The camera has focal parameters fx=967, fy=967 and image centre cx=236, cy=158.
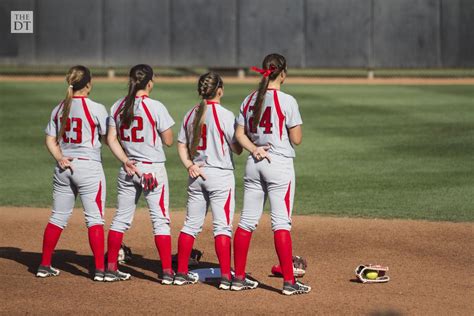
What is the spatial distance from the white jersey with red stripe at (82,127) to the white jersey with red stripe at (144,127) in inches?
5.6

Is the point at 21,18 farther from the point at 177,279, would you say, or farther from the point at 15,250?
the point at 177,279

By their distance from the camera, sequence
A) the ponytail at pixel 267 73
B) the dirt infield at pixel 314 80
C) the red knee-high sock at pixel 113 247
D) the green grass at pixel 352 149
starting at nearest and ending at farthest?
the ponytail at pixel 267 73, the red knee-high sock at pixel 113 247, the green grass at pixel 352 149, the dirt infield at pixel 314 80

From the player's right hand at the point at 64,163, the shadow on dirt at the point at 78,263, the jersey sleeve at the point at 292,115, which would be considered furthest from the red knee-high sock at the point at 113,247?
the jersey sleeve at the point at 292,115

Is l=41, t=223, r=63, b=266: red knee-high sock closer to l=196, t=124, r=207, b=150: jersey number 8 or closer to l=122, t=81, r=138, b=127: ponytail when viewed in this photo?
l=122, t=81, r=138, b=127: ponytail

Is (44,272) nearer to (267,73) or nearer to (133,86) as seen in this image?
(133,86)

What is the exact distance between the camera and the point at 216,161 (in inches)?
324

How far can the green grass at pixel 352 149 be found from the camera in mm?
13055

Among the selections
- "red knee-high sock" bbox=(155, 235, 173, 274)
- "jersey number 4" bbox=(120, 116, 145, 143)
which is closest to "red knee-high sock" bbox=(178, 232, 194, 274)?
"red knee-high sock" bbox=(155, 235, 173, 274)

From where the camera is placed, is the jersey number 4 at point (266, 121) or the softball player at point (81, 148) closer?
the jersey number 4 at point (266, 121)

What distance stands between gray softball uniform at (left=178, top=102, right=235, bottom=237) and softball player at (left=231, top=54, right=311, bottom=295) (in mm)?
150

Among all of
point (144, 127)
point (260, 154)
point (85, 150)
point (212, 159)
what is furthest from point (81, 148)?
point (260, 154)

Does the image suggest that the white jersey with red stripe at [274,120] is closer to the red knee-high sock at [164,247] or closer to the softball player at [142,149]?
the softball player at [142,149]

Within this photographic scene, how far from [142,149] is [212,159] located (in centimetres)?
62

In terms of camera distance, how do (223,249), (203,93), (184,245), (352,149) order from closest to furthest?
(203,93)
(223,249)
(184,245)
(352,149)
